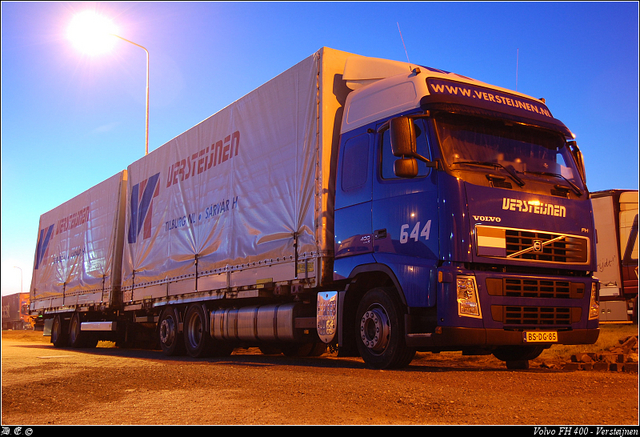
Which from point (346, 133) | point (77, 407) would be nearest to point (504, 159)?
point (346, 133)

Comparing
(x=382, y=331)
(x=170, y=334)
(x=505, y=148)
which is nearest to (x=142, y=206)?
(x=170, y=334)

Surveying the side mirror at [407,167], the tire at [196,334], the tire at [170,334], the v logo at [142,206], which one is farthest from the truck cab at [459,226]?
the v logo at [142,206]

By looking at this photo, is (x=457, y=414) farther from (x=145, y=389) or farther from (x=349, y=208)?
(x=349, y=208)

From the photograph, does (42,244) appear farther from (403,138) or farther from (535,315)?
(535,315)

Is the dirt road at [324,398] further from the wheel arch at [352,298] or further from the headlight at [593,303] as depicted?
the headlight at [593,303]

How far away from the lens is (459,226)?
673cm

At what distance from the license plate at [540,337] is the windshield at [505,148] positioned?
1.71 meters

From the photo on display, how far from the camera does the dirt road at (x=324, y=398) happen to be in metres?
4.52

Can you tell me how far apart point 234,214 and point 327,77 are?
3.34 meters

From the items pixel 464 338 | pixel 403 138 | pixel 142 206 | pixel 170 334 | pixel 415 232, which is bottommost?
pixel 170 334

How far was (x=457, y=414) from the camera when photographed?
4.55 m

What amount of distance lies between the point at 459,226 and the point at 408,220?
69 centimetres

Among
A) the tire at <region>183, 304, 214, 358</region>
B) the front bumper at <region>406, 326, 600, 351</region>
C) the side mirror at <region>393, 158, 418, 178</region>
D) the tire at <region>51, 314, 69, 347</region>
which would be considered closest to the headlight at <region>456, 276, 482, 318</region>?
the front bumper at <region>406, 326, 600, 351</region>

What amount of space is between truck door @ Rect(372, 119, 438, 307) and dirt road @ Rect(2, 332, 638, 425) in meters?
1.11
